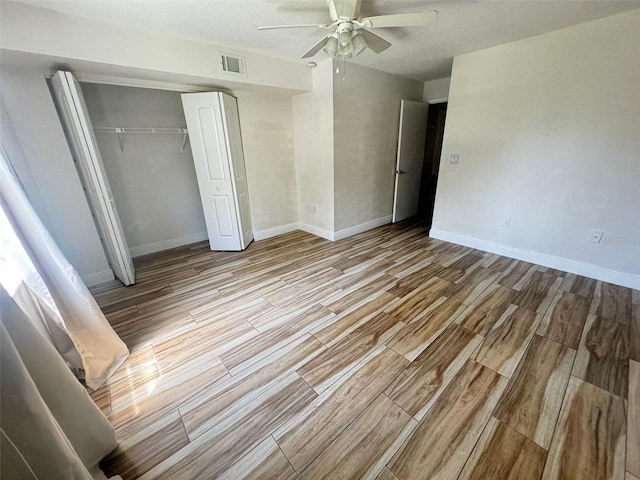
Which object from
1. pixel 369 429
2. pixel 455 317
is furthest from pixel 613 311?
pixel 369 429

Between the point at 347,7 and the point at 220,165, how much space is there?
7.29 feet

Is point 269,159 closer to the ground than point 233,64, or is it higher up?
closer to the ground

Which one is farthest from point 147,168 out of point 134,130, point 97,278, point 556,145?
point 556,145

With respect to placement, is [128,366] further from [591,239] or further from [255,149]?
[591,239]

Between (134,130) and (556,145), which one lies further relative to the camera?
(134,130)

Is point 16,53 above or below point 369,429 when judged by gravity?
above

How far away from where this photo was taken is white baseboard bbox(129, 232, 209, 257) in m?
3.54

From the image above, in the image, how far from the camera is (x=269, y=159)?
3.87m

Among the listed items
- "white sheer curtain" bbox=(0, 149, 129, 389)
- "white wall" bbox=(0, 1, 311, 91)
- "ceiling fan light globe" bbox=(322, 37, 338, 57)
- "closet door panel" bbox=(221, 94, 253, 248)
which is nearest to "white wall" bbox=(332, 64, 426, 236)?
"white wall" bbox=(0, 1, 311, 91)

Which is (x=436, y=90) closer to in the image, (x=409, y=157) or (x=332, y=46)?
(x=409, y=157)

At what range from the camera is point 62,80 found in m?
2.13

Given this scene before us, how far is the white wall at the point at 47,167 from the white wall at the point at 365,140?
297 centimetres

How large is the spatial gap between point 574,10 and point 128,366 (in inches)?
177

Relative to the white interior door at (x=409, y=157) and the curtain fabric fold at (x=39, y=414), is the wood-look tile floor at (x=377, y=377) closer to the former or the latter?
the curtain fabric fold at (x=39, y=414)
